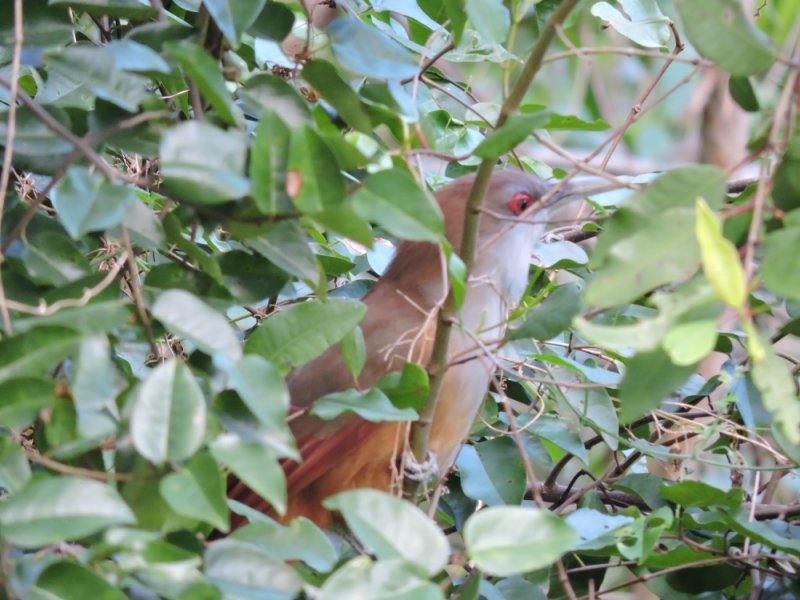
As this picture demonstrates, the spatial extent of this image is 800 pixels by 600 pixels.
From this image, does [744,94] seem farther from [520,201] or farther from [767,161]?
[520,201]

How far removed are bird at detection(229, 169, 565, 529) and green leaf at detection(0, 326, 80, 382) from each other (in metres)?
0.96

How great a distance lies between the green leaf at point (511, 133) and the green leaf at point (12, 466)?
623 mm

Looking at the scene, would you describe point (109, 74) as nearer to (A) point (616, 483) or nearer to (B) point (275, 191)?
(B) point (275, 191)

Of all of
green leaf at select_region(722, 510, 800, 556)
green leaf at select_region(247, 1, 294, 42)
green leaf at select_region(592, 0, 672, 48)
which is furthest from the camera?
green leaf at select_region(592, 0, 672, 48)

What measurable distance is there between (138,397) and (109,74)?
412 millimetres

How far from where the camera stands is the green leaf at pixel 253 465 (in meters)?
0.97

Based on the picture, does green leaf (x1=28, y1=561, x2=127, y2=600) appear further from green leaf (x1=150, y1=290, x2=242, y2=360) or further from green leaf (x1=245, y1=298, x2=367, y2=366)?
green leaf (x1=245, y1=298, x2=367, y2=366)

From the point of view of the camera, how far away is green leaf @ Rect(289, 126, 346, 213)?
108 centimetres

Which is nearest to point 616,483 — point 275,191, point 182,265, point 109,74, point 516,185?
point 516,185

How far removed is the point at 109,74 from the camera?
1171mm

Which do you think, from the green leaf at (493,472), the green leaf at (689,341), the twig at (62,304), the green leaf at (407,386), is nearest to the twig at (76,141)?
the twig at (62,304)

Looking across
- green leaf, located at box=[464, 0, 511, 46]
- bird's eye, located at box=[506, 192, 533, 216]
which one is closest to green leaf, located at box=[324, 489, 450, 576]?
green leaf, located at box=[464, 0, 511, 46]

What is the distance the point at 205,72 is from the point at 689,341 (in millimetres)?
593

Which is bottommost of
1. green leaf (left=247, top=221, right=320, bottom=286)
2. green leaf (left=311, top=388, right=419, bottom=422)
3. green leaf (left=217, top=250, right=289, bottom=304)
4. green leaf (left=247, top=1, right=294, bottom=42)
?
green leaf (left=311, top=388, right=419, bottom=422)
